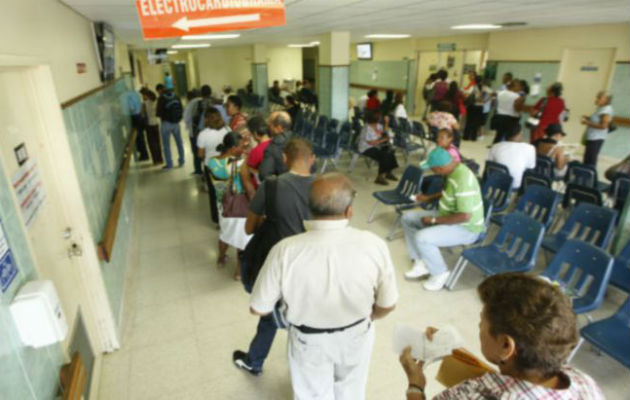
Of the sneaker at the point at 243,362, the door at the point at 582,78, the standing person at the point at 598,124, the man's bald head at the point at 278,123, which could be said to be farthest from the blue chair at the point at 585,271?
the door at the point at 582,78

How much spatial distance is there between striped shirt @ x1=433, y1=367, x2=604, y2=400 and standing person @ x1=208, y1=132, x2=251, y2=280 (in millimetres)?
2319

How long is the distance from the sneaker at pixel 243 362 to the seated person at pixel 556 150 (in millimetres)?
4678

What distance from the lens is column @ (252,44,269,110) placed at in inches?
572

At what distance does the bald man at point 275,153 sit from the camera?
3.17m

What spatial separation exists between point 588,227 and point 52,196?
4.19 meters

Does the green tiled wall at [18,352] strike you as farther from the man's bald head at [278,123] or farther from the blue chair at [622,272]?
the blue chair at [622,272]

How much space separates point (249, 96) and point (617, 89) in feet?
37.0

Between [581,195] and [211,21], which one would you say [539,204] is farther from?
[211,21]

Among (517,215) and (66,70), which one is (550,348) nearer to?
(517,215)

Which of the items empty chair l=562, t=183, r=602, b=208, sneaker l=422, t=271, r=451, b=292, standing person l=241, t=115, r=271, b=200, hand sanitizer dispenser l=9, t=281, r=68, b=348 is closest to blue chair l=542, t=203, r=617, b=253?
empty chair l=562, t=183, r=602, b=208

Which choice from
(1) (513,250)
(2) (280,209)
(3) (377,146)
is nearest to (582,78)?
(3) (377,146)

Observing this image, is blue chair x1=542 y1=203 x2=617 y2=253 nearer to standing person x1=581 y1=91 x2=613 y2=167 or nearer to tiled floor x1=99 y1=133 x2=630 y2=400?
tiled floor x1=99 y1=133 x2=630 y2=400

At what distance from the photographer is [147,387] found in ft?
8.48

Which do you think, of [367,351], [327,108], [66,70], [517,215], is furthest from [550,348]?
[327,108]
